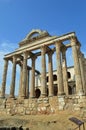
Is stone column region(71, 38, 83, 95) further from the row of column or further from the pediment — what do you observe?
the pediment

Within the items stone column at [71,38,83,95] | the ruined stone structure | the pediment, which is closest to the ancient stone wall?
the ruined stone structure

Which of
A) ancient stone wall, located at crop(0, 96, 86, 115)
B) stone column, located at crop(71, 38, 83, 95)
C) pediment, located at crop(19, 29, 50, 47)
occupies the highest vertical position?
pediment, located at crop(19, 29, 50, 47)

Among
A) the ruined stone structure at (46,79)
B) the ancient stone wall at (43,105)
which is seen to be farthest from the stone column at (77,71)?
the ancient stone wall at (43,105)

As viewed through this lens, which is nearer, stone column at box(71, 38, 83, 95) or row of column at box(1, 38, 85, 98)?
stone column at box(71, 38, 83, 95)

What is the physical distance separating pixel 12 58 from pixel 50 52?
8078 mm

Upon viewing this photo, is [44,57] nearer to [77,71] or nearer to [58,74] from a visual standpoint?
[58,74]

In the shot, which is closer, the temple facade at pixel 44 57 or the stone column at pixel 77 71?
the stone column at pixel 77 71

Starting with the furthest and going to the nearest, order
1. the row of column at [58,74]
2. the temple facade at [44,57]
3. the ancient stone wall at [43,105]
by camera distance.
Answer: the temple facade at [44,57], the row of column at [58,74], the ancient stone wall at [43,105]

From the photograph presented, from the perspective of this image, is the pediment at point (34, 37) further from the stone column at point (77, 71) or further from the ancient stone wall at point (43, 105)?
the ancient stone wall at point (43, 105)

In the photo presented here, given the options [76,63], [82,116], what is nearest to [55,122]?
[82,116]

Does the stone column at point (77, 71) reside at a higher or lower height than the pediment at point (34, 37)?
lower

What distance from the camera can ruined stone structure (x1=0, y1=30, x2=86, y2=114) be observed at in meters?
22.5

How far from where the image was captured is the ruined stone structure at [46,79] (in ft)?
73.8

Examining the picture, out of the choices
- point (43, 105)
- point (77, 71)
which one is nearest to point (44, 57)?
point (77, 71)
